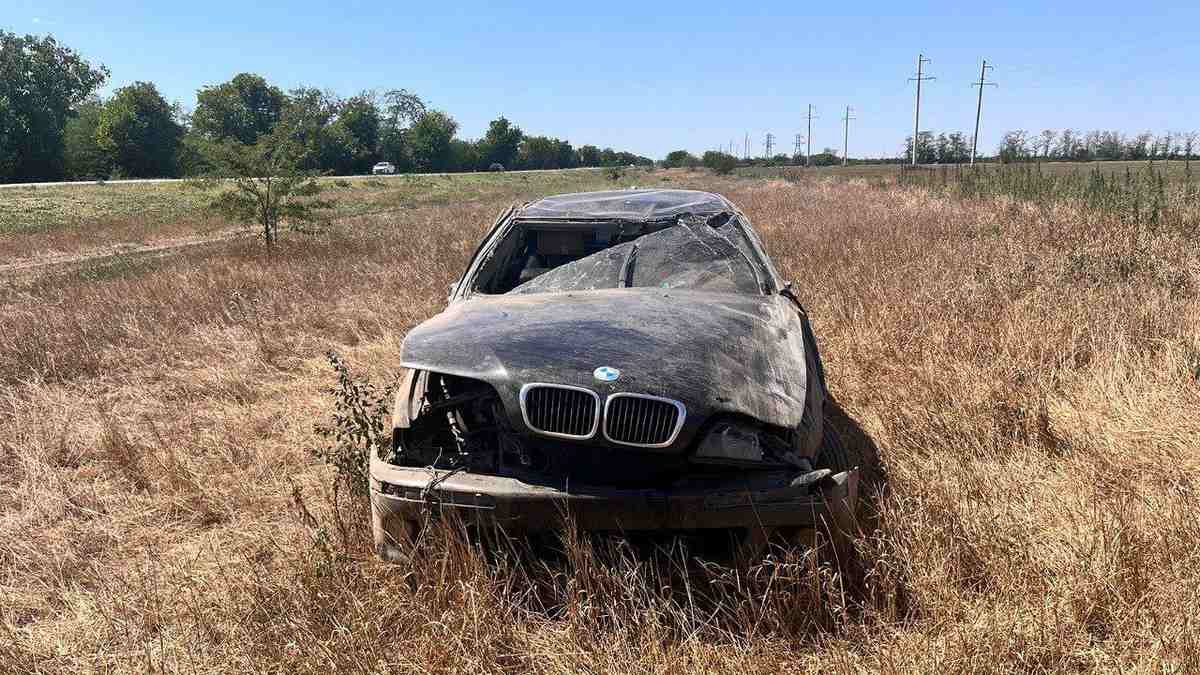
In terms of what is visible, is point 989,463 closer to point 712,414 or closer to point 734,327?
point 734,327

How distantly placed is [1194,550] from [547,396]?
85.3 inches

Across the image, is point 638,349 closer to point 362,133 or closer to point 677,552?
point 677,552

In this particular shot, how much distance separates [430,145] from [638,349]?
87363mm

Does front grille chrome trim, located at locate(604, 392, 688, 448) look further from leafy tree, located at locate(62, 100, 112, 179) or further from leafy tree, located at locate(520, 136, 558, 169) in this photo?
leafy tree, located at locate(520, 136, 558, 169)

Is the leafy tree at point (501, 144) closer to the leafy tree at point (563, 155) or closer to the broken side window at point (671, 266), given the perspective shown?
the leafy tree at point (563, 155)

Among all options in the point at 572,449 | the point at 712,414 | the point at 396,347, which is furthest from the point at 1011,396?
the point at 396,347

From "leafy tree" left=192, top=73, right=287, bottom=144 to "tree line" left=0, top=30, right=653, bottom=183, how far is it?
0.10 meters

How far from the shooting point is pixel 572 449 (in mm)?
2340

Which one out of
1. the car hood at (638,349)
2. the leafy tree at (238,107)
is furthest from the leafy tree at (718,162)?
the car hood at (638,349)

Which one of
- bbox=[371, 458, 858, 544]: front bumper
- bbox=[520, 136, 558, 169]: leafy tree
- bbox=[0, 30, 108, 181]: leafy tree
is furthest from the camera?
bbox=[520, 136, 558, 169]: leafy tree

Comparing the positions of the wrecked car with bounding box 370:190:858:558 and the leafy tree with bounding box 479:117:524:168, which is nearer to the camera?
the wrecked car with bounding box 370:190:858:558

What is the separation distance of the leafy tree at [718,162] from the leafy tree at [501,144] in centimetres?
3164

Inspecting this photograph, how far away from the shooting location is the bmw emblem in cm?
225

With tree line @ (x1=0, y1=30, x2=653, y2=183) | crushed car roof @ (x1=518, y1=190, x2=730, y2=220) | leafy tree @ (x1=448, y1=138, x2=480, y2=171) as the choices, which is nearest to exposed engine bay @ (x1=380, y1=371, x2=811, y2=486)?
crushed car roof @ (x1=518, y1=190, x2=730, y2=220)
